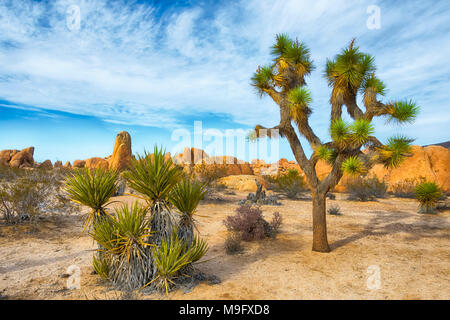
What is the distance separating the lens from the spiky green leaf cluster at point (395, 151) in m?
6.20

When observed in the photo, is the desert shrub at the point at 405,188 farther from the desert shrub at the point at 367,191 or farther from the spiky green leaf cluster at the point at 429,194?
the spiky green leaf cluster at the point at 429,194

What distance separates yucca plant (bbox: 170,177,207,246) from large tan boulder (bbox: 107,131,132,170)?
29.7 metres

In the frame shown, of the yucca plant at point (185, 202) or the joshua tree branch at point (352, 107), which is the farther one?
the joshua tree branch at point (352, 107)

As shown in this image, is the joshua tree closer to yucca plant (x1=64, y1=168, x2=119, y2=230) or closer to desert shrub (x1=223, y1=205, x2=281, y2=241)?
desert shrub (x1=223, y1=205, x2=281, y2=241)

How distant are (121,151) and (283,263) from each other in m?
31.9

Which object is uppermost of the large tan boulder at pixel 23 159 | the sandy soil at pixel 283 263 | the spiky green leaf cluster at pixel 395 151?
the large tan boulder at pixel 23 159

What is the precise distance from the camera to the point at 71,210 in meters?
10.1

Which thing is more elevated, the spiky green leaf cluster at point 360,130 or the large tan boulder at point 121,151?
the large tan boulder at point 121,151

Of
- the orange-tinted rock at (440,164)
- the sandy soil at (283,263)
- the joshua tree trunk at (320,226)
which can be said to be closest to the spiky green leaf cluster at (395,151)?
the joshua tree trunk at (320,226)

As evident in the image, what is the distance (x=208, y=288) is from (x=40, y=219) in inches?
299

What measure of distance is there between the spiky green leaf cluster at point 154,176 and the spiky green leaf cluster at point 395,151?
16.2ft

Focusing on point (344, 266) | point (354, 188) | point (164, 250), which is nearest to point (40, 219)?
point (164, 250)

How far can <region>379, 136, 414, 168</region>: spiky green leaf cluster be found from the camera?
20.3 feet

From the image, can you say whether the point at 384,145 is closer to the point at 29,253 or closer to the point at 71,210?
the point at 29,253
